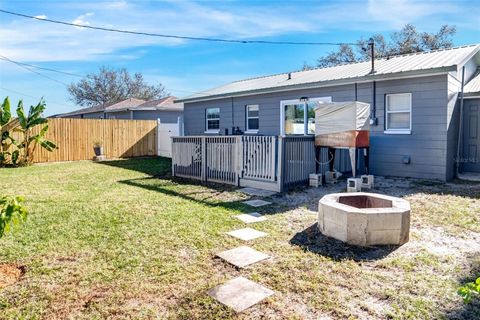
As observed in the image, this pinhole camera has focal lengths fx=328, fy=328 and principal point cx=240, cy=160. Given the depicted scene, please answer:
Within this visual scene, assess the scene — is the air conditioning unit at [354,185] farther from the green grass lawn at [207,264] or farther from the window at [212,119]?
the window at [212,119]

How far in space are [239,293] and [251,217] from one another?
2437 mm

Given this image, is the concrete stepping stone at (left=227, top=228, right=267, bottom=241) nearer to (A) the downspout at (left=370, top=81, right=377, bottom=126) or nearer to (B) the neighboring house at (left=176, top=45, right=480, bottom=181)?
(B) the neighboring house at (left=176, top=45, right=480, bottom=181)

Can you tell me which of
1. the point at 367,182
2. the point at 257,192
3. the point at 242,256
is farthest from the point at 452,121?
the point at 242,256

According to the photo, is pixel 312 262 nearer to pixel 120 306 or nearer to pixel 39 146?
pixel 120 306

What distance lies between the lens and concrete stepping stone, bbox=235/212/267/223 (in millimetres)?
5102

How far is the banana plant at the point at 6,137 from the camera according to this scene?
39.5 ft

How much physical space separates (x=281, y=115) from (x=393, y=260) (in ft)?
29.6

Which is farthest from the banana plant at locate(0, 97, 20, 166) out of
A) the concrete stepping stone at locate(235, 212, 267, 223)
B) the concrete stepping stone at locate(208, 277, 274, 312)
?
the concrete stepping stone at locate(208, 277, 274, 312)

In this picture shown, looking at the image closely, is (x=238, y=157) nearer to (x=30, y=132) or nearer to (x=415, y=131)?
(x=415, y=131)

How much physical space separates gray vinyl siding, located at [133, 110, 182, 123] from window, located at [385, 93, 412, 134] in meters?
16.3

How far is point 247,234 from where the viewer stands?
175 inches

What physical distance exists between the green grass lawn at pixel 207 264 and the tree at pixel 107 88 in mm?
35374

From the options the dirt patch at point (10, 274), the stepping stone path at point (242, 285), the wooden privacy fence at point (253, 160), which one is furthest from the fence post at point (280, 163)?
the dirt patch at point (10, 274)

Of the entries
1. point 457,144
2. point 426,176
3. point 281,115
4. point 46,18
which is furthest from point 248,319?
point 46,18
